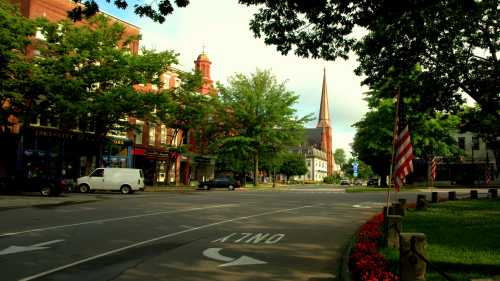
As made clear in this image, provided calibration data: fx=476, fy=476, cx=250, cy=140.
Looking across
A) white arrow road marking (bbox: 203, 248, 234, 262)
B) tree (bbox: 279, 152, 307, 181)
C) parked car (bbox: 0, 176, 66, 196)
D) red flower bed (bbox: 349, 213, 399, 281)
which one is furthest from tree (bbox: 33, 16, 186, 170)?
tree (bbox: 279, 152, 307, 181)

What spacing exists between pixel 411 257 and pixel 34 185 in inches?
1059

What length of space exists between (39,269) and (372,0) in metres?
7.32

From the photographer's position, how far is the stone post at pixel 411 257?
5.66 metres

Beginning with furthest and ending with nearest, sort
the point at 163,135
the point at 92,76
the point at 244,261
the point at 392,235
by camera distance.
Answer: the point at 163,135
the point at 92,76
the point at 392,235
the point at 244,261

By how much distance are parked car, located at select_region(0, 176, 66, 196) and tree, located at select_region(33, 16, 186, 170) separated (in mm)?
4955

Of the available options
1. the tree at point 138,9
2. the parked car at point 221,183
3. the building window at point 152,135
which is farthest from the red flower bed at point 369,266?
the building window at point 152,135

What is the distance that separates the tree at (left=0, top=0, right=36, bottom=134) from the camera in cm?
2814

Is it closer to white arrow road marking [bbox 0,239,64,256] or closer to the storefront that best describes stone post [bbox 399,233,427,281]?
white arrow road marking [bbox 0,239,64,256]

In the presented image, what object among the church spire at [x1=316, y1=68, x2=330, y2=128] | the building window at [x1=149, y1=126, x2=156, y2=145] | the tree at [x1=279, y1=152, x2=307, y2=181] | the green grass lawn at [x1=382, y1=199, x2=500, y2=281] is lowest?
A: the green grass lawn at [x1=382, y1=199, x2=500, y2=281]

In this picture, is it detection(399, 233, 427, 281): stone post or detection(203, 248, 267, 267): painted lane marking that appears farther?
detection(203, 248, 267, 267): painted lane marking

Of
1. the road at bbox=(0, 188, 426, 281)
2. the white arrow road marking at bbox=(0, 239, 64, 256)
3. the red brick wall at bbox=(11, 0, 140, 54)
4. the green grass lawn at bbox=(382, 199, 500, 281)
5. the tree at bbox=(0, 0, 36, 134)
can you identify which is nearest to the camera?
the green grass lawn at bbox=(382, 199, 500, 281)

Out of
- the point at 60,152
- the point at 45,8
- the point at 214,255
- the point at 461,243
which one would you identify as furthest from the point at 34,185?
the point at 461,243

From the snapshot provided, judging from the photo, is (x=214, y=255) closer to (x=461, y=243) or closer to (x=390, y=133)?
(x=461, y=243)

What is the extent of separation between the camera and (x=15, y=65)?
28812 millimetres
